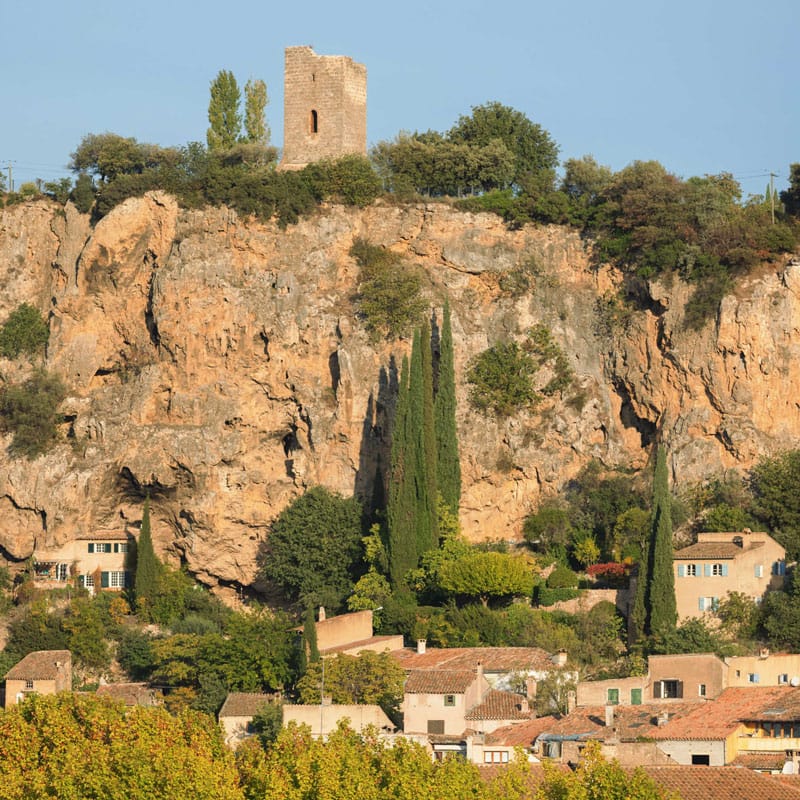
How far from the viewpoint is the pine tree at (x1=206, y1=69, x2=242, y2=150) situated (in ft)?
314

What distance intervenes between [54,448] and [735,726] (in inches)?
1058

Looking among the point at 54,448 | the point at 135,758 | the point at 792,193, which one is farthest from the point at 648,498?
the point at 135,758

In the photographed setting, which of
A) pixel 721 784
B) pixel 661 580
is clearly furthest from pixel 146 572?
pixel 721 784

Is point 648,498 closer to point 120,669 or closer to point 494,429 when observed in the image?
point 494,429

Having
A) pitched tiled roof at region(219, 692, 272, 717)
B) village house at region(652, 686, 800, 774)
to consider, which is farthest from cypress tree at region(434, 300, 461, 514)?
village house at region(652, 686, 800, 774)

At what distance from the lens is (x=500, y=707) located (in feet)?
232

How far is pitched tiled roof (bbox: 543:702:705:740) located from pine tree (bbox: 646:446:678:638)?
4.83m

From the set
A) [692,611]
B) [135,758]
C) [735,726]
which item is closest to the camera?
[135,758]

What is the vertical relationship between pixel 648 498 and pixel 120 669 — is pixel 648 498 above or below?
above

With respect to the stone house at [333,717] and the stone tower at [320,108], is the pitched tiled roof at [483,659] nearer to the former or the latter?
the stone house at [333,717]

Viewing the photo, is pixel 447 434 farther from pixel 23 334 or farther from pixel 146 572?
pixel 23 334

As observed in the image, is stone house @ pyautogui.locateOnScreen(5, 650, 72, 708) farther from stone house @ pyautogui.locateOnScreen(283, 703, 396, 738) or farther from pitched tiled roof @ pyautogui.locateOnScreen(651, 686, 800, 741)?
pitched tiled roof @ pyautogui.locateOnScreen(651, 686, 800, 741)

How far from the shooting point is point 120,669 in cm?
7906

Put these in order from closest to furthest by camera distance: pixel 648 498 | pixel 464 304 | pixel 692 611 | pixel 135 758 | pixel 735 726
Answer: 1. pixel 135 758
2. pixel 735 726
3. pixel 692 611
4. pixel 648 498
5. pixel 464 304
